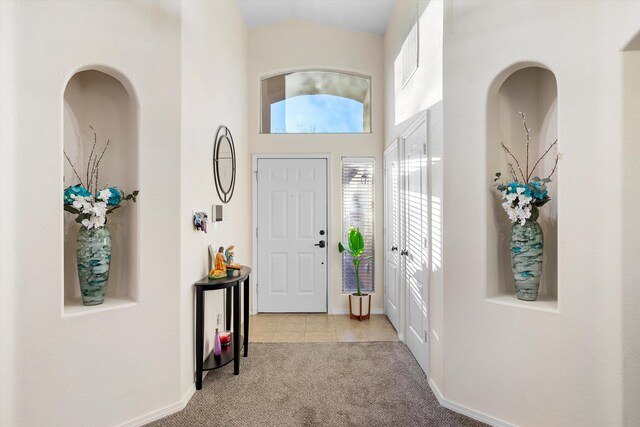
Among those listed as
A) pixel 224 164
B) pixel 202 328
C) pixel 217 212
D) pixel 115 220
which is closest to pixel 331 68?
pixel 224 164

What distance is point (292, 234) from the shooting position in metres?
4.45

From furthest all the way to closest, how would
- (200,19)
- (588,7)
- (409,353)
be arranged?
(409,353) → (200,19) → (588,7)

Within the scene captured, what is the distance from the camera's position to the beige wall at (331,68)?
4453mm

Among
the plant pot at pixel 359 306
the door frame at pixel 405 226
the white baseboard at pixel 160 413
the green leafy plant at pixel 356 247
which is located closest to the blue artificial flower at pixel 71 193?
the white baseboard at pixel 160 413

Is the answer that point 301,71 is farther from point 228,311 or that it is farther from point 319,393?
point 319,393

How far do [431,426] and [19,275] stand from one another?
2460 millimetres

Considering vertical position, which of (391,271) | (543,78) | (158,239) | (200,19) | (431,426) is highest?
(200,19)

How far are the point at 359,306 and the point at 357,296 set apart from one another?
12 centimetres

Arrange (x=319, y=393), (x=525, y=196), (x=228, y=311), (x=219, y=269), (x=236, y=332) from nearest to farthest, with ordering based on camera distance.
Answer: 1. (x=525, y=196)
2. (x=319, y=393)
3. (x=219, y=269)
4. (x=236, y=332)
5. (x=228, y=311)

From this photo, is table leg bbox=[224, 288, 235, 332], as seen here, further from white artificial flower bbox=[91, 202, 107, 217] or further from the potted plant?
the potted plant

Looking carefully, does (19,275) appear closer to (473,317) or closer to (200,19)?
(200,19)

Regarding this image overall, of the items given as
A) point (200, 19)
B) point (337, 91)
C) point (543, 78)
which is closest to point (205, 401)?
point (200, 19)

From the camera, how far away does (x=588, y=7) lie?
5.94 ft

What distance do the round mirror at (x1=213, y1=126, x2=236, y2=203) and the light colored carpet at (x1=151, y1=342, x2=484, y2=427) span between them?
1542 millimetres
